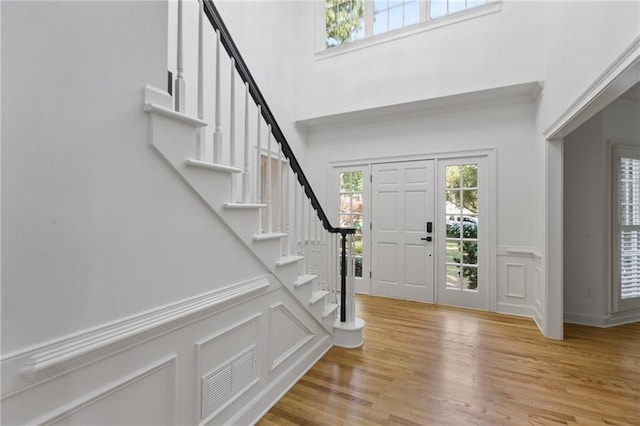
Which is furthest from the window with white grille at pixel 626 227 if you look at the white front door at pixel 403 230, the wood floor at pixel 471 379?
the white front door at pixel 403 230

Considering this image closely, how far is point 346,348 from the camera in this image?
278 cm

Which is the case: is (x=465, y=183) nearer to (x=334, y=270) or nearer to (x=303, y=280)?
(x=334, y=270)

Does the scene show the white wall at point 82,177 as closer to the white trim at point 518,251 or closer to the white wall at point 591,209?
the white trim at point 518,251

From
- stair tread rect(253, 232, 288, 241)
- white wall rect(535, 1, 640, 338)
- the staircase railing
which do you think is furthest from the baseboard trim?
stair tread rect(253, 232, 288, 241)

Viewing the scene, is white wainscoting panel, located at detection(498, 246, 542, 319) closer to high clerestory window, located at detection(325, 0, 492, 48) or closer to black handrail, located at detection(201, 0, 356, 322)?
black handrail, located at detection(201, 0, 356, 322)

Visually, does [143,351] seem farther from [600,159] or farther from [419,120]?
[600,159]

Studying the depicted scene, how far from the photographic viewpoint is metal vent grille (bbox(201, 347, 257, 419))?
150 centimetres

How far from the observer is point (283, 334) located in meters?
2.12

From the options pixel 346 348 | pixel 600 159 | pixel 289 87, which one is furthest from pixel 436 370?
pixel 289 87

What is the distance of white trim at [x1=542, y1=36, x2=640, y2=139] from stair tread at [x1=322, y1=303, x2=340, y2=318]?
2.54 meters

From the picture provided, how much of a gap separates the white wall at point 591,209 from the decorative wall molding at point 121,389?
4313mm

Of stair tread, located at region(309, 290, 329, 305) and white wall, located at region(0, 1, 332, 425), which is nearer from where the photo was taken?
white wall, located at region(0, 1, 332, 425)

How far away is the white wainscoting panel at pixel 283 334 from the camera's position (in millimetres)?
1995

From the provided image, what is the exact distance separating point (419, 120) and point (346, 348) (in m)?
3.26
